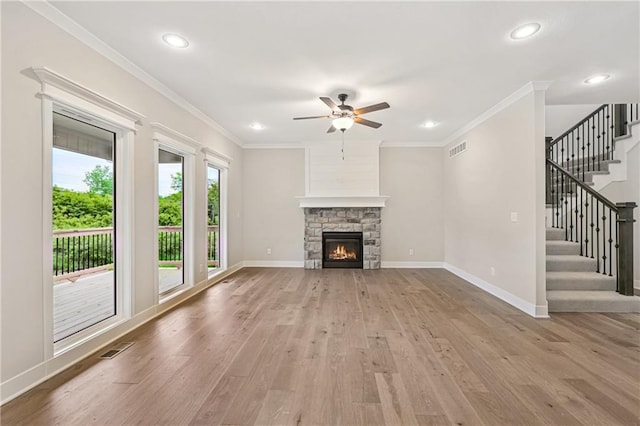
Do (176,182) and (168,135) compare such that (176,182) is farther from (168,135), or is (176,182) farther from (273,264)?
(273,264)

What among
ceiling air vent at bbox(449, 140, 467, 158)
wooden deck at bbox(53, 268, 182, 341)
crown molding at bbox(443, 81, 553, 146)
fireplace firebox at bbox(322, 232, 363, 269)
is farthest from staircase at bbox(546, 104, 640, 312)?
wooden deck at bbox(53, 268, 182, 341)

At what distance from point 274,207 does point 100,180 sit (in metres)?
4.01

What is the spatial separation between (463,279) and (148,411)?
206 inches

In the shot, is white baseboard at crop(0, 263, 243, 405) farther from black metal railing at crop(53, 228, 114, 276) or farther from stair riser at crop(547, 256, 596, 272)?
stair riser at crop(547, 256, 596, 272)

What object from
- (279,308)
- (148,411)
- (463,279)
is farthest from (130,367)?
(463,279)

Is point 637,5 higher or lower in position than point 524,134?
higher

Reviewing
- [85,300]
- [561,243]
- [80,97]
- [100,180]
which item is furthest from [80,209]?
[561,243]

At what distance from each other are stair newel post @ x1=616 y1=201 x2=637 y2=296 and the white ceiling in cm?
157

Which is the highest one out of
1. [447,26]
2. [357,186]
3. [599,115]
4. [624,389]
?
[599,115]

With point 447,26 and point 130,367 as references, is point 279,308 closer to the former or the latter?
point 130,367

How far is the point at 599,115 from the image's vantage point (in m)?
5.68

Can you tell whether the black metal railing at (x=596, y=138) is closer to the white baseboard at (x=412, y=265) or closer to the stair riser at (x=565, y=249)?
the stair riser at (x=565, y=249)

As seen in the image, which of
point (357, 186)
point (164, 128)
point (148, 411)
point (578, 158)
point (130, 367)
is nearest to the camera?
point (148, 411)

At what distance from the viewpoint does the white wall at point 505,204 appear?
355 cm
